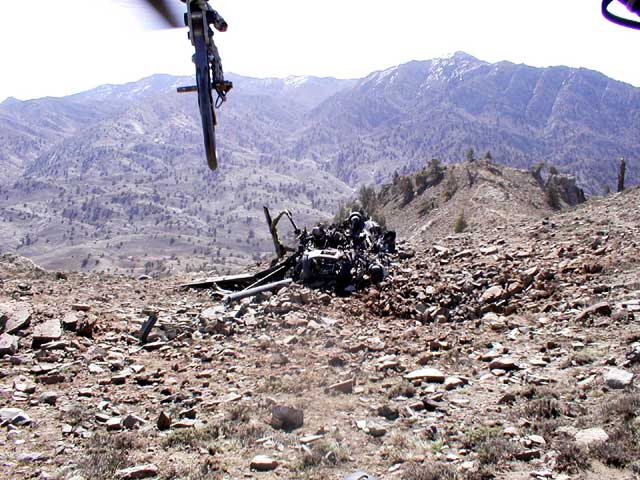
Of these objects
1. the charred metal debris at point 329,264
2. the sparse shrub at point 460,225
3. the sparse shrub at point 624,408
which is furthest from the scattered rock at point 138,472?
the sparse shrub at point 460,225

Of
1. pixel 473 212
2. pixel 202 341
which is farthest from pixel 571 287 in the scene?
pixel 473 212

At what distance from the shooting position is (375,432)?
15.6 ft

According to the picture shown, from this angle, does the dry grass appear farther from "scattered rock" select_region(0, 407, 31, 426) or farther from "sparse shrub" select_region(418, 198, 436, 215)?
"sparse shrub" select_region(418, 198, 436, 215)

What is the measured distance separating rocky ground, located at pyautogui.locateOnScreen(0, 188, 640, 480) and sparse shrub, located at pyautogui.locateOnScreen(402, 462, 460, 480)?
0.02 m

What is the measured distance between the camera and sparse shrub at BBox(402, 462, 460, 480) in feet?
12.7

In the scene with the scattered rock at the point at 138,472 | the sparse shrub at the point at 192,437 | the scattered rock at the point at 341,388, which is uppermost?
the scattered rock at the point at 138,472

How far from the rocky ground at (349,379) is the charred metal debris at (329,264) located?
733 mm

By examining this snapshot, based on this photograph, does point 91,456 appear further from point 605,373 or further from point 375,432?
point 605,373

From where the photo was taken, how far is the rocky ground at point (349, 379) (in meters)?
4.22

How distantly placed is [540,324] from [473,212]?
20.6 meters

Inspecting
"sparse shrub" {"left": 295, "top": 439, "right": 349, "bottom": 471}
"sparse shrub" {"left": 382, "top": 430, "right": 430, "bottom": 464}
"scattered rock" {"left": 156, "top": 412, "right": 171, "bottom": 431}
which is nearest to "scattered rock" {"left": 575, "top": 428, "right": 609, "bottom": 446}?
"sparse shrub" {"left": 382, "top": 430, "right": 430, "bottom": 464}

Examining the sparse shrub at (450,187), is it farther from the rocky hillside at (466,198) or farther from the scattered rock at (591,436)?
the scattered rock at (591,436)

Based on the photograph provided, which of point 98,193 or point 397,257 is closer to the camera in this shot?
point 397,257

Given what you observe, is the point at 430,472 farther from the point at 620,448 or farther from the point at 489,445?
the point at 620,448
